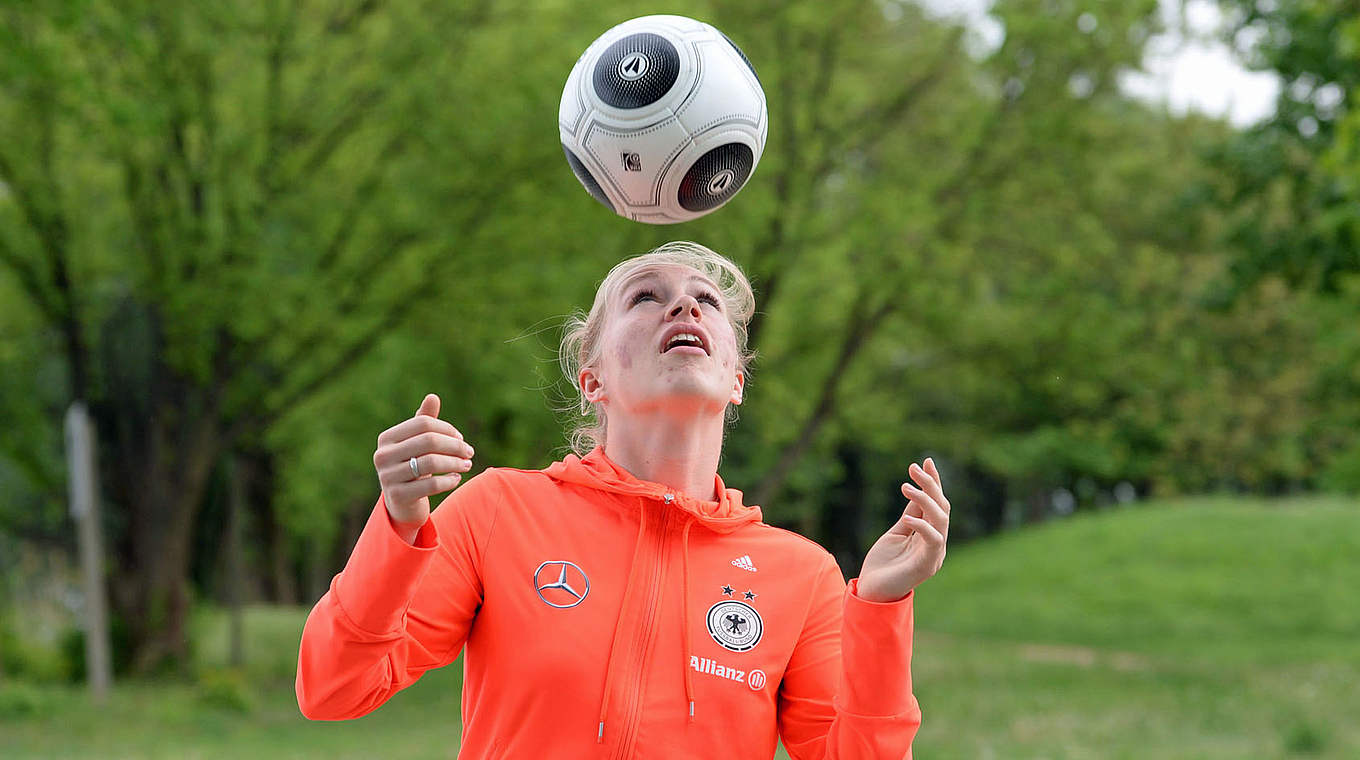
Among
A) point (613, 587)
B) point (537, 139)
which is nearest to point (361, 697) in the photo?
point (613, 587)

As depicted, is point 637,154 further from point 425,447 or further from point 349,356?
point 349,356

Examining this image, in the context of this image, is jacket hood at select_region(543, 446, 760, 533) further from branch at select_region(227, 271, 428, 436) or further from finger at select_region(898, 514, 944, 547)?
branch at select_region(227, 271, 428, 436)

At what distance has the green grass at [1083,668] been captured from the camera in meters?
11.2

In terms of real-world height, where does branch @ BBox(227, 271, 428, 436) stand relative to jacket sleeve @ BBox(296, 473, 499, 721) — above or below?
above

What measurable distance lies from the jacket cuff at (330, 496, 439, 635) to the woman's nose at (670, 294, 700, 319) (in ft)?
2.37

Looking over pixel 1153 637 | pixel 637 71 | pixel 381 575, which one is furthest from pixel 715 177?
pixel 1153 637

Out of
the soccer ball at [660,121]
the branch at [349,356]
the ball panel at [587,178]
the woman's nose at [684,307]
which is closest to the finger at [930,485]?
the woman's nose at [684,307]

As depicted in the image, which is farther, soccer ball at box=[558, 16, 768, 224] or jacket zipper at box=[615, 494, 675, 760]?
soccer ball at box=[558, 16, 768, 224]

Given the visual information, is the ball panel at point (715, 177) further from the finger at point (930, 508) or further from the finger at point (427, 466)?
the finger at point (427, 466)

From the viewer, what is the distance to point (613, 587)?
2.49 meters

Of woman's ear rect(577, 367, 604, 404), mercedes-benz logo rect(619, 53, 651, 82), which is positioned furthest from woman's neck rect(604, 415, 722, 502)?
mercedes-benz logo rect(619, 53, 651, 82)

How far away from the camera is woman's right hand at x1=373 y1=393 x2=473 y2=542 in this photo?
2.13 meters

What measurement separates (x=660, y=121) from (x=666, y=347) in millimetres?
1321

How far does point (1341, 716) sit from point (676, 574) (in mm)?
10857
